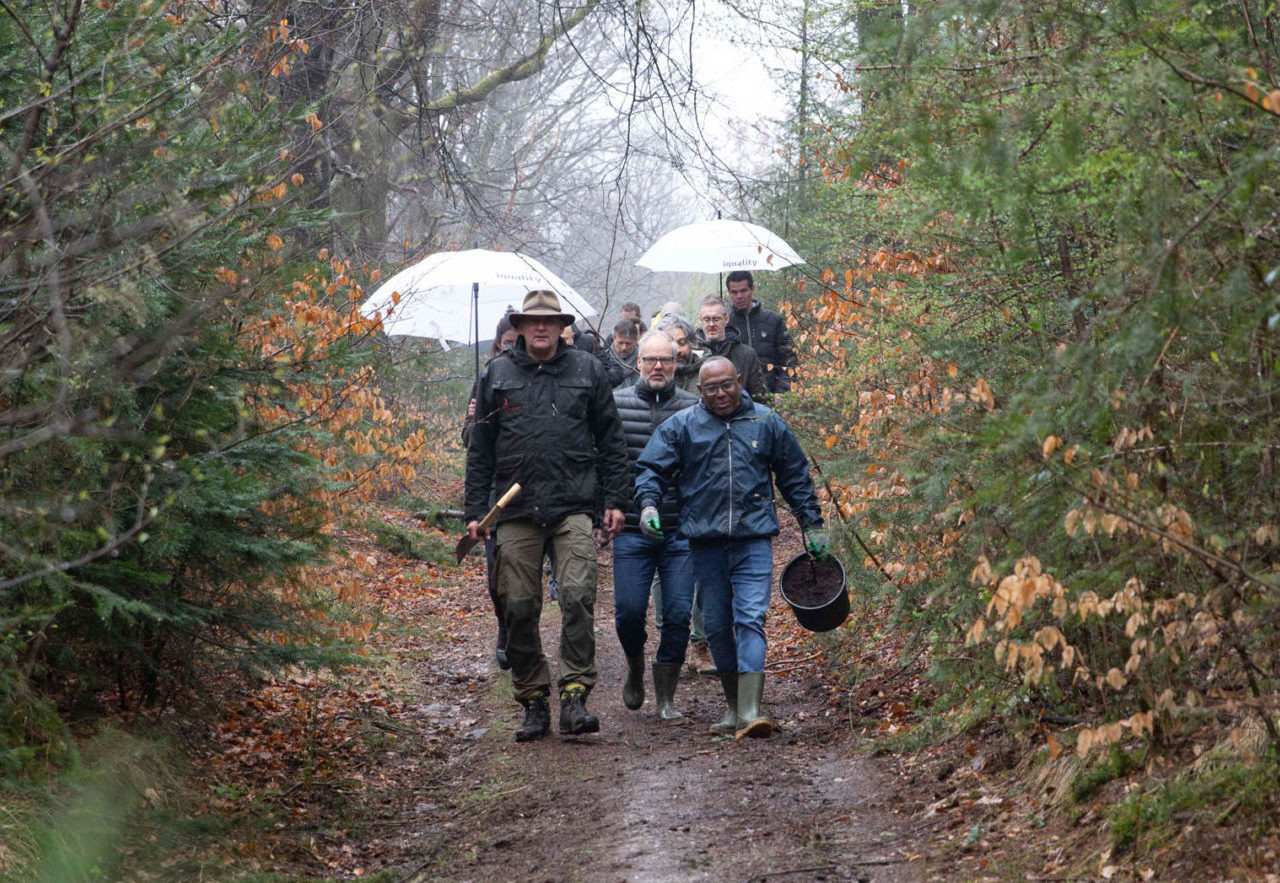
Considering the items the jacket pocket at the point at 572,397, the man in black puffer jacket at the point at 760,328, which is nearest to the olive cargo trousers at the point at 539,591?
the jacket pocket at the point at 572,397

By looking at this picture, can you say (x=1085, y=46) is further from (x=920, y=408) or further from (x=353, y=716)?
(x=353, y=716)

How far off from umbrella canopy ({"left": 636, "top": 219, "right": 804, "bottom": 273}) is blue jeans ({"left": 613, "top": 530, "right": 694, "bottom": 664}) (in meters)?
4.56

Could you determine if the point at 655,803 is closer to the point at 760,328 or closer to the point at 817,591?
the point at 817,591

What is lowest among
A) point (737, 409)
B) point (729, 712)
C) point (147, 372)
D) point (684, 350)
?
point (729, 712)

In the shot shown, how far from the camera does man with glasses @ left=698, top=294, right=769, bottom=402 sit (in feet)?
33.0

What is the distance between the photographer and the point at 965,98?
4676 millimetres

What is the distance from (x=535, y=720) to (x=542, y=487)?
4.73 ft

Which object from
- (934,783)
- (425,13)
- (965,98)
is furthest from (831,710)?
(425,13)

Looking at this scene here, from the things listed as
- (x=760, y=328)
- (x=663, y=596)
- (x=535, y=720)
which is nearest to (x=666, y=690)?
(x=663, y=596)

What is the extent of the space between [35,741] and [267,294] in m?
2.66

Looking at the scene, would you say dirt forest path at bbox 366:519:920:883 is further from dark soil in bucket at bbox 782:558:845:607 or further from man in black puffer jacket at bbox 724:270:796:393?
man in black puffer jacket at bbox 724:270:796:393

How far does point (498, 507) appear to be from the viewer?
25.4ft

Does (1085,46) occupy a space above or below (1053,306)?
above

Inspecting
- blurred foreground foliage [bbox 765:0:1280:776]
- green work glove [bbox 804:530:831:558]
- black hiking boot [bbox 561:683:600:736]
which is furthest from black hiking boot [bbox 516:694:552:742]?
blurred foreground foliage [bbox 765:0:1280:776]
